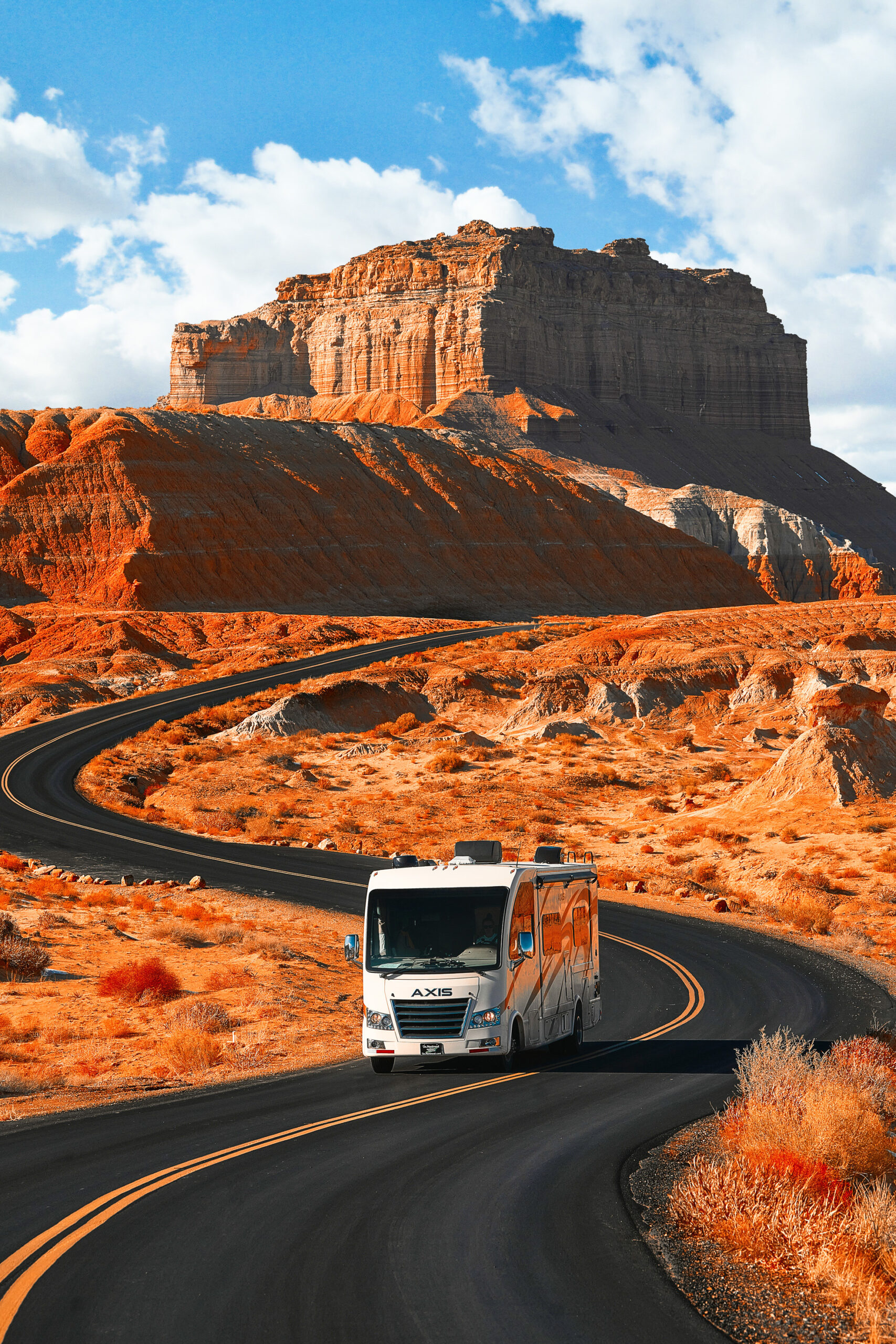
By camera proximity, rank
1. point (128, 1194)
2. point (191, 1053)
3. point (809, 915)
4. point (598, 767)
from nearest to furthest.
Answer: point (128, 1194) → point (191, 1053) → point (809, 915) → point (598, 767)

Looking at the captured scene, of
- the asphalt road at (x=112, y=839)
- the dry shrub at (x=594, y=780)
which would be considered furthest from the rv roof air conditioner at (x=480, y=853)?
the dry shrub at (x=594, y=780)

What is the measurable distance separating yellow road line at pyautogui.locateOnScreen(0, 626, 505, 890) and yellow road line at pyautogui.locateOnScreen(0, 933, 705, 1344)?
18.0 m

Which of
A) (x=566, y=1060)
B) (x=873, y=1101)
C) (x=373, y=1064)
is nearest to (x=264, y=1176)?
(x=373, y=1064)

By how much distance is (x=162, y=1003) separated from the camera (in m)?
21.2

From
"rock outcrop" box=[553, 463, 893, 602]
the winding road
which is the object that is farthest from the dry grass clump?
"rock outcrop" box=[553, 463, 893, 602]

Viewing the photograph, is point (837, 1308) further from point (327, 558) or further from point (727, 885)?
point (327, 558)

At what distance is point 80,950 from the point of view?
2503 centimetres

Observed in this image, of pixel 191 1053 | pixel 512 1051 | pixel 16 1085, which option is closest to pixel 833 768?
pixel 512 1051

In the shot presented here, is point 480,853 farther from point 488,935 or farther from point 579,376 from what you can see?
point 579,376

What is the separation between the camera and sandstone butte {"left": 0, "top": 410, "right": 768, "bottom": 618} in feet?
317

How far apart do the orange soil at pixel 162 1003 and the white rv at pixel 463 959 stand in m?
2.69

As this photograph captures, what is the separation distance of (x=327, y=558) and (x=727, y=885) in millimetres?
76171

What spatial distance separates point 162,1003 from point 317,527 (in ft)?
297

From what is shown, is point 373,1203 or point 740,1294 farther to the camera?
point 373,1203
